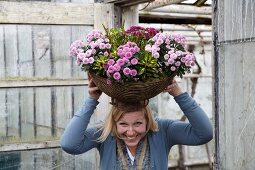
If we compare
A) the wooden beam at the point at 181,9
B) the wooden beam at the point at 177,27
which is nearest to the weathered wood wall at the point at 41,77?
the wooden beam at the point at 181,9

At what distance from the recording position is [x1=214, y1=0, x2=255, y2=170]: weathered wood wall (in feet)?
7.27

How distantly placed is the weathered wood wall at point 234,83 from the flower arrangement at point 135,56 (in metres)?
0.30

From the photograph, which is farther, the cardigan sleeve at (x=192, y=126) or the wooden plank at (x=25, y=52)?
the wooden plank at (x=25, y=52)

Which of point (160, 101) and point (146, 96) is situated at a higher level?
point (146, 96)

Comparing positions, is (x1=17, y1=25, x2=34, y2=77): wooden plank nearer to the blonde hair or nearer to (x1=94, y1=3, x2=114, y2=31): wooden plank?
(x1=94, y1=3, x2=114, y2=31): wooden plank

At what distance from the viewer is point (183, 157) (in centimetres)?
859

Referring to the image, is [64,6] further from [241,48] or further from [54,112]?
[241,48]

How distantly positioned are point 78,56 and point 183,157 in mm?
6717

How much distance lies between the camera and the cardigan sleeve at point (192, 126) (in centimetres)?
227

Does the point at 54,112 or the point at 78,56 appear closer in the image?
the point at 78,56

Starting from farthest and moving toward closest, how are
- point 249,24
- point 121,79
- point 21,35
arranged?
point 21,35 < point 249,24 < point 121,79

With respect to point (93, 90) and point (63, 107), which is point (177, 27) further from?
point (93, 90)

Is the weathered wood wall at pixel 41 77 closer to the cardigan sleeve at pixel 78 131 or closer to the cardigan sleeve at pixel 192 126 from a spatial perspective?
the cardigan sleeve at pixel 78 131

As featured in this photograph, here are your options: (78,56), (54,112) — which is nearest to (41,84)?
(54,112)
